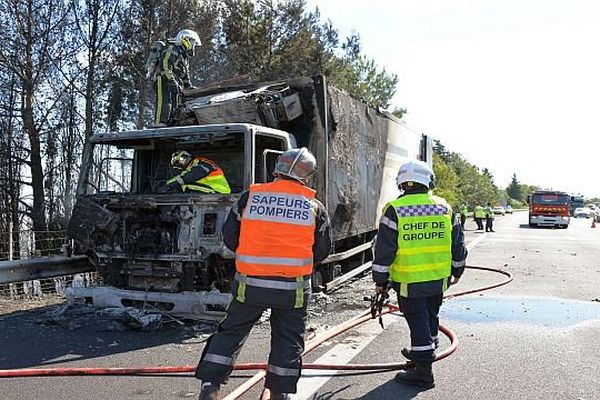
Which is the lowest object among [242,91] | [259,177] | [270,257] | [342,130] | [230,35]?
[270,257]

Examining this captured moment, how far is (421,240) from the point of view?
4.37 m

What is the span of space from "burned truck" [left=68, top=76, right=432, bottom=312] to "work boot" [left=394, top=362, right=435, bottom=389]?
6.91 feet

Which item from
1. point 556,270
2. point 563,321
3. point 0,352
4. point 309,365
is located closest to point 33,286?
point 0,352

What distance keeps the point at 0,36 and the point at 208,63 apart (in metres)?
6.57

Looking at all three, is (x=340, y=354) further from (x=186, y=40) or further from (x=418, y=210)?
(x=186, y=40)

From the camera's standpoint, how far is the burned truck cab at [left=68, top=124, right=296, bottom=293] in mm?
5957

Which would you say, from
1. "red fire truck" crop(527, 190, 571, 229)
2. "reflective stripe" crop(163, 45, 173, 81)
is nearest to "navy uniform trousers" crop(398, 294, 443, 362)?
"reflective stripe" crop(163, 45, 173, 81)

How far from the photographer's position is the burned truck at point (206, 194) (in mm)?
6055

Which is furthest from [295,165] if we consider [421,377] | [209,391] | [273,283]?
[421,377]

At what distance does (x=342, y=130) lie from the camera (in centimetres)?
773

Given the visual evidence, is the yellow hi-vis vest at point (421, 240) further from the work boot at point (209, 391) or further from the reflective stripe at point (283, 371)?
the work boot at point (209, 391)

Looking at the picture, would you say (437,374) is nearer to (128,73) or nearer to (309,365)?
(309,365)

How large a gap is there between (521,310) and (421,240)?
379 cm

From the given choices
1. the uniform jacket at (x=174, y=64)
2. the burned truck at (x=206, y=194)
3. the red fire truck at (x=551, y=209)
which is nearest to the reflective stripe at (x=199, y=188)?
the burned truck at (x=206, y=194)
